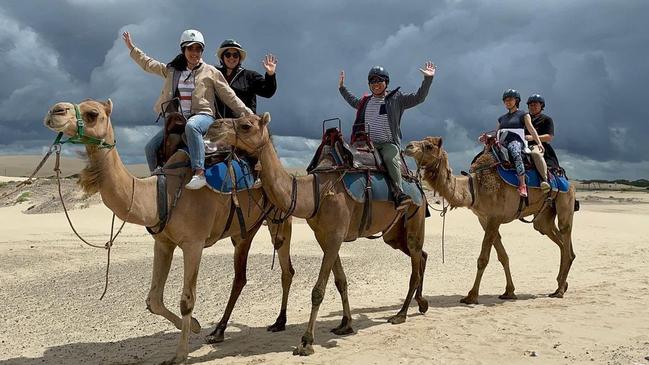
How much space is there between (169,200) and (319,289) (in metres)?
2.23

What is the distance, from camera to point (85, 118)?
5.93 m

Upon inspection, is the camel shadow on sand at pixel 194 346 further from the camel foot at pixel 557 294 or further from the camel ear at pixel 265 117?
the camel foot at pixel 557 294

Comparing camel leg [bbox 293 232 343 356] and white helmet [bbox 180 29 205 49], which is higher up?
white helmet [bbox 180 29 205 49]

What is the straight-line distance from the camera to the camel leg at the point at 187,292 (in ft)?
22.6

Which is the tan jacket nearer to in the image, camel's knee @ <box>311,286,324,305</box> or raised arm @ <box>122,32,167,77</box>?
raised arm @ <box>122,32,167,77</box>

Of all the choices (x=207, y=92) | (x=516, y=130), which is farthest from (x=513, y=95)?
(x=207, y=92)

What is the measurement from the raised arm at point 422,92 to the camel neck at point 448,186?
187 cm

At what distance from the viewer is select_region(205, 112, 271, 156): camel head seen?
22.3ft

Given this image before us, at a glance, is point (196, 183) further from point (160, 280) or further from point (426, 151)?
point (426, 151)

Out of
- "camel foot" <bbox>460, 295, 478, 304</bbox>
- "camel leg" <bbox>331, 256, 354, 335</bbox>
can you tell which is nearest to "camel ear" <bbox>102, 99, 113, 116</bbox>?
"camel leg" <bbox>331, 256, 354, 335</bbox>

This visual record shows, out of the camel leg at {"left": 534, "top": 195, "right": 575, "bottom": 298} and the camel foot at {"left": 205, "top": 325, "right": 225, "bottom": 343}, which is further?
the camel leg at {"left": 534, "top": 195, "right": 575, "bottom": 298}

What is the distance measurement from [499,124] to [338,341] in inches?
258

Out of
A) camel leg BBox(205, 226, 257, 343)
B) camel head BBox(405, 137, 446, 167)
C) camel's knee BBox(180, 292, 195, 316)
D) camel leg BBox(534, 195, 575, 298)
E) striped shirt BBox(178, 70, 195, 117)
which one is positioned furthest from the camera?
camel leg BBox(534, 195, 575, 298)

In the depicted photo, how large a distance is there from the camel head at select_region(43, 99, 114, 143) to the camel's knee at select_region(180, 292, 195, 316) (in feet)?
6.52
